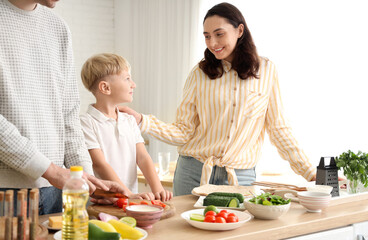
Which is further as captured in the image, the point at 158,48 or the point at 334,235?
the point at 158,48

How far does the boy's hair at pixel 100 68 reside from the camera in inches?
99.2

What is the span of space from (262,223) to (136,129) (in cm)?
106

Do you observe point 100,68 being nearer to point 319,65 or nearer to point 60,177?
point 60,177

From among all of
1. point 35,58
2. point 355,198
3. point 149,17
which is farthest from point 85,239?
point 149,17

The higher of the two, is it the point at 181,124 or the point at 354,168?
the point at 181,124

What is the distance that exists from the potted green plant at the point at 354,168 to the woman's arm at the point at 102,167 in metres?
1.00

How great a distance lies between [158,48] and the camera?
19.0 ft

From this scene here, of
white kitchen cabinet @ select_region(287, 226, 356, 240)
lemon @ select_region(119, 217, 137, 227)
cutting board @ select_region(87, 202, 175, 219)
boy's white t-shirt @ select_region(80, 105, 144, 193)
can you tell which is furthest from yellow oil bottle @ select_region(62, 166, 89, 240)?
boy's white t-shirt @ select_region(80, 105, 144, 193)

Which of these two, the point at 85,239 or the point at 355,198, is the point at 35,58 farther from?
the point at 355,198

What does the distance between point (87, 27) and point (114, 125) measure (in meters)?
3.82

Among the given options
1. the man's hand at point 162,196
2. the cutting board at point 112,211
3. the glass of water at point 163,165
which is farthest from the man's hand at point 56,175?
the glass of water at point 163,165

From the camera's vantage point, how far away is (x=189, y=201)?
83.5 inches

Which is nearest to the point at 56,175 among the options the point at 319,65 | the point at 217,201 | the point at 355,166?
the point at 217,201

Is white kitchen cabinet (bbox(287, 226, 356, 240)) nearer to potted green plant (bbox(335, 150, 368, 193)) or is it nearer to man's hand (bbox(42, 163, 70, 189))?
potted green plant (bbox(335, 150, 368, 193))
